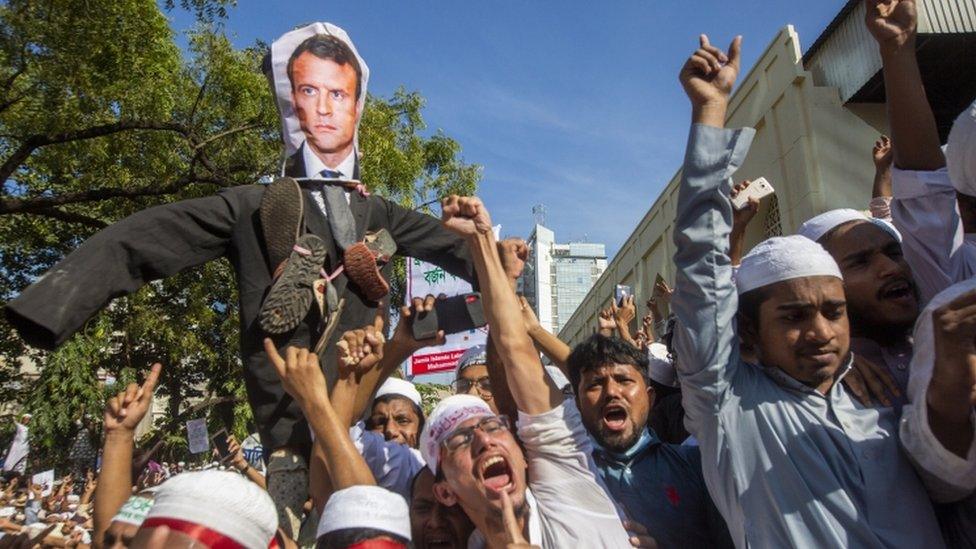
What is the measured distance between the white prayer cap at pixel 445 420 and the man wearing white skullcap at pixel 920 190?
1.41 m

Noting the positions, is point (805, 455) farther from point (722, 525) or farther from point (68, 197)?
point (68, 197)

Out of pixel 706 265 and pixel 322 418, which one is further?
pixel 322 418

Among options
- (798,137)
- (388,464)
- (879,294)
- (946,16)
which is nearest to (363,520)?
(388,464)

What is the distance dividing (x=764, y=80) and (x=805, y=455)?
975cm

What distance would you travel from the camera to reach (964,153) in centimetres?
186

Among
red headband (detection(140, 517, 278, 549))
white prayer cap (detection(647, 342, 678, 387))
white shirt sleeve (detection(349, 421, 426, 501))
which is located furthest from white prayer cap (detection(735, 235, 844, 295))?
red headband (detection(140, 517, 278, 549))

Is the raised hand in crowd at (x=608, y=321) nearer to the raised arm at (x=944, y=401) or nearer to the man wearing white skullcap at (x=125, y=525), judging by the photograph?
the raised arm at (x=944, y=401)

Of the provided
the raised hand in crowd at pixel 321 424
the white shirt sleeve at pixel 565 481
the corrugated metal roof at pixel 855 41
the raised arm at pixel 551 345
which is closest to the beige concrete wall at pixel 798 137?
the corrugated metal roof at pixel 855 41

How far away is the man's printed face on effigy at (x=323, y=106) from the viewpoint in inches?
A: 111

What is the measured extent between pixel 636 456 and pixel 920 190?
1.20 m

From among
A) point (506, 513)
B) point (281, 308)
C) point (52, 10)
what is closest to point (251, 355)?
point (281, 308)

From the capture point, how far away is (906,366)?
2.12m

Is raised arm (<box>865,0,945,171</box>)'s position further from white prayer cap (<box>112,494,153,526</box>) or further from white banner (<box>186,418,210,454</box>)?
white banner (<box>186,418,210,454</box>)

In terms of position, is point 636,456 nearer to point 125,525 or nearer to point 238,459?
point 125,525
